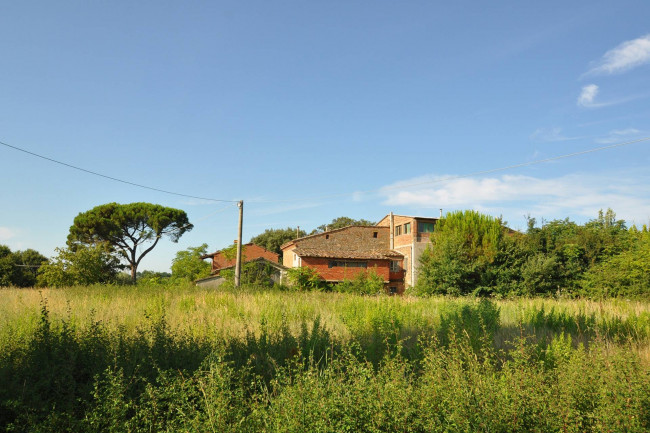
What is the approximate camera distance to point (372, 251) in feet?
128

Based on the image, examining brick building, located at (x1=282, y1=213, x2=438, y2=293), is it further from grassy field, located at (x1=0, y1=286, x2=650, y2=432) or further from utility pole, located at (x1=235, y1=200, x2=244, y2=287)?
grassy field, located at (x1=0, y1=286, x2=650, y2=432)

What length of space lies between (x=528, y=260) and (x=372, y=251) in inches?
604

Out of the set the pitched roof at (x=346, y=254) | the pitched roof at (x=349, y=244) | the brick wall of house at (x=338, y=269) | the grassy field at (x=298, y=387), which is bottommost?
the grassy field at (x=298, y=387)

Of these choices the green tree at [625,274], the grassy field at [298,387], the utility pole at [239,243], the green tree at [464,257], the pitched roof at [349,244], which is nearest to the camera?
the grassy field at [298,387]

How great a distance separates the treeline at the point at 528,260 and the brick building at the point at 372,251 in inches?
235

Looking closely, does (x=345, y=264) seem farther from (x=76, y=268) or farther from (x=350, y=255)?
(x=76, y=268)

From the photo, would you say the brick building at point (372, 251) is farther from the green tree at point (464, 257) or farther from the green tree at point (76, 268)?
the green tree at point (76, 268)

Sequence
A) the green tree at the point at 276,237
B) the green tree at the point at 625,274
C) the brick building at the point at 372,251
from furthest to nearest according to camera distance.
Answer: the green tree at the point at 276,237
the brick building at the point at 372,251
the green tree at the point at 625,274

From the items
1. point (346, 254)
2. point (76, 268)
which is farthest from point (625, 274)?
point (76, 268)

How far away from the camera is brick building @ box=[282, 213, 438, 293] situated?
117 feet

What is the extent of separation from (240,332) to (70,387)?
312cm

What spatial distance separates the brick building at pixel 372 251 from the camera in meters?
35.6

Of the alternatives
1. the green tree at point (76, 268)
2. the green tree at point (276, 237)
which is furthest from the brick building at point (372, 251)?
the green tree at point (276, 237)

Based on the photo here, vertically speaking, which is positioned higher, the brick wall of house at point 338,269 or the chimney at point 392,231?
the chimney at point 392,231
